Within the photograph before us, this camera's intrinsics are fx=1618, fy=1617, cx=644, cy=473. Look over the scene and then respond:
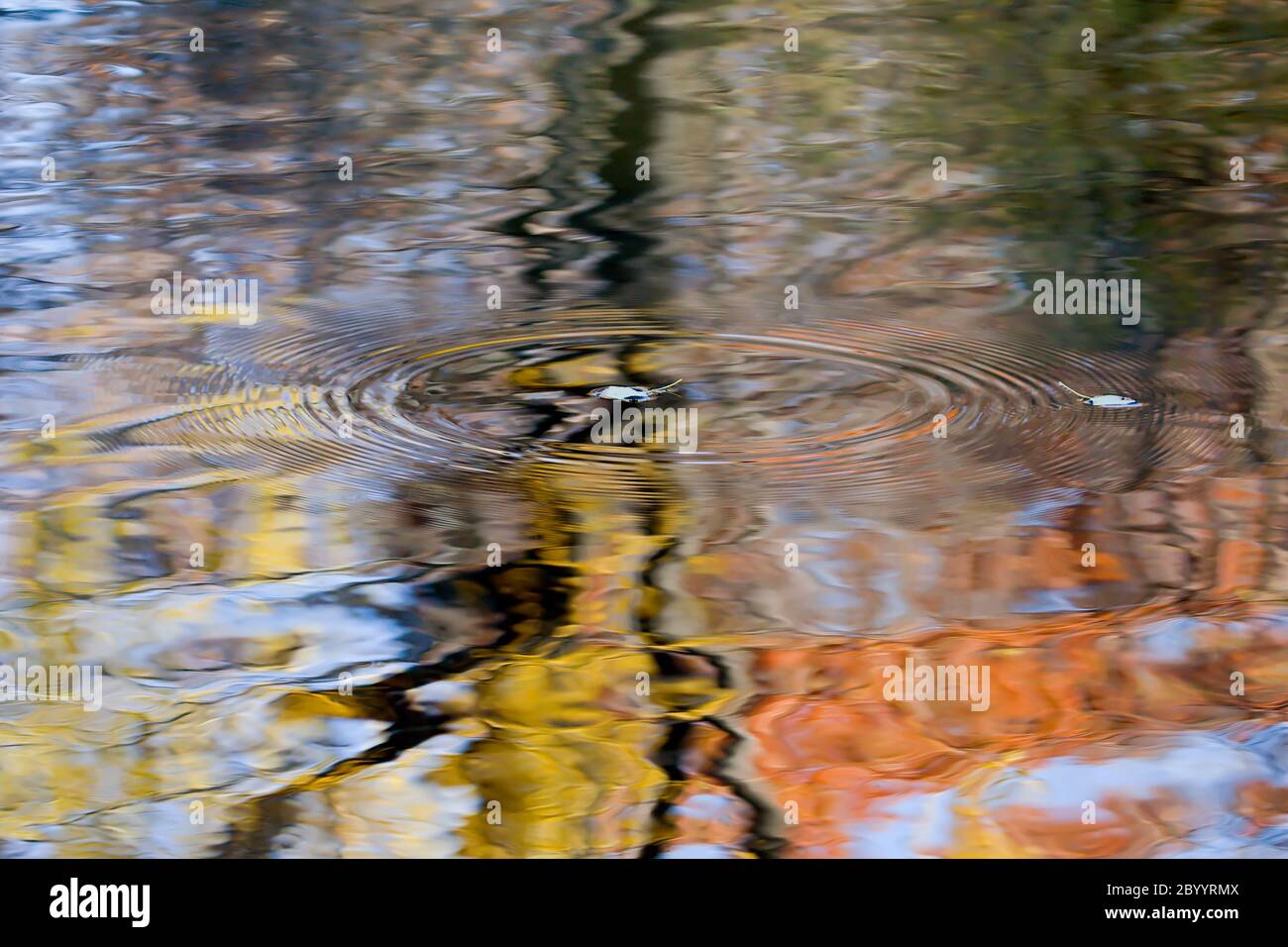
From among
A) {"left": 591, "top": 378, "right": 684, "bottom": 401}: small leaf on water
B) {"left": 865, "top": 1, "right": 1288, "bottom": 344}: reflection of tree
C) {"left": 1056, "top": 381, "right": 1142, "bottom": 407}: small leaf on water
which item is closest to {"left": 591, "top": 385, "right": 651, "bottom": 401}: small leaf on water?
{"left": 591, "top": 378, "right": 684, "bottom": 401}: small leaf on water

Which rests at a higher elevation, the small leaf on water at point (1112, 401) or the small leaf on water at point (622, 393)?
the small leaf on water at point (622, 393)

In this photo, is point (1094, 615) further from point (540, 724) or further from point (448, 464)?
point (448, 464)

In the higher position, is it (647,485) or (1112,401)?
(1112,401)

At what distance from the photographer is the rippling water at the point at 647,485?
6.18 ft

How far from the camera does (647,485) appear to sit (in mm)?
2553

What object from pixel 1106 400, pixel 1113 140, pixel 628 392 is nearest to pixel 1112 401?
pixel 1106 400

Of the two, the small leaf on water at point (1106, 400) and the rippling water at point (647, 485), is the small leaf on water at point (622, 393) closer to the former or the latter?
the rippling water at point (647, 485)

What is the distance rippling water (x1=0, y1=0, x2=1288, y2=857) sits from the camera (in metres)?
1.88

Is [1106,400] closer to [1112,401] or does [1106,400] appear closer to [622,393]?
[1112,401]

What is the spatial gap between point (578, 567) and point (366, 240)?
1720 millimetres

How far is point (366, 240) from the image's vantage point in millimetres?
3807

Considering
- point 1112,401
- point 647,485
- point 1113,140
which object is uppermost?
point 1113,140

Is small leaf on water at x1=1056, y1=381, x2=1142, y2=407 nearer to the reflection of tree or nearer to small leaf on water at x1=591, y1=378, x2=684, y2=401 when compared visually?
the reflection of tree

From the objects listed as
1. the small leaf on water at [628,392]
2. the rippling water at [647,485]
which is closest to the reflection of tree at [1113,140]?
the rippling water at [647,485]
